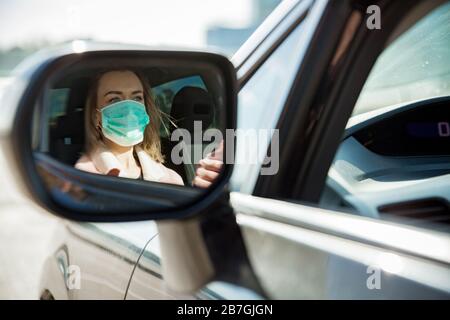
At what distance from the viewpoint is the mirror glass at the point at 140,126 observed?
1.80m

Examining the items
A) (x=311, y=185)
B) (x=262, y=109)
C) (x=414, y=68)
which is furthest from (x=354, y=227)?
(x=414, y=68)

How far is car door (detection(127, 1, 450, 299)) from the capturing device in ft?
4.15

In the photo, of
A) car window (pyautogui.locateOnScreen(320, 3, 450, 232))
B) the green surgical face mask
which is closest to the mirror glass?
the green surgical face mask

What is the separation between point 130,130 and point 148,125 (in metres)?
0.06

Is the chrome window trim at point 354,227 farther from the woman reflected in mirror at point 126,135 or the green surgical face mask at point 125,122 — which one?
the green surgical face mask at point 125,122

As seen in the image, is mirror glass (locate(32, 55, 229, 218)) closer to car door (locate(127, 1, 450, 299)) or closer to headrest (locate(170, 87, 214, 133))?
headrest (locate(170, 87, 214, 133))

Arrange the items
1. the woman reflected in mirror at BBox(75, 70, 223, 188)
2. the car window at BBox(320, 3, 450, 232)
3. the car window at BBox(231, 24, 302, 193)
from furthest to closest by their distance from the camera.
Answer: the woman reflected in mirror at BBox(75, 70, 223, 188)
the car window at BBox(231, 24, 302, 193)
the car window at BBox(320, 3, 450, 232)

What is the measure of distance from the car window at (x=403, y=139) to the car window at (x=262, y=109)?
0.67ft

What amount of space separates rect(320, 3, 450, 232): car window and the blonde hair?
54 cm

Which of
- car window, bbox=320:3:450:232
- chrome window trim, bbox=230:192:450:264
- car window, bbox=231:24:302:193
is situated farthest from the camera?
car window, bbox=231:24:302:193

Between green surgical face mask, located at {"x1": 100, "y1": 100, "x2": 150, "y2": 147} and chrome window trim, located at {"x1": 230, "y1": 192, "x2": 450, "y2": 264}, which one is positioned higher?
green surgical face mask, located at {"x1": 100, "y1": 100, "x2": 150, "y2": 147}

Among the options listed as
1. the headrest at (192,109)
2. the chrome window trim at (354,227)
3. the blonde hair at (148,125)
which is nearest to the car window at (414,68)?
the chrome window trim at (354,227)

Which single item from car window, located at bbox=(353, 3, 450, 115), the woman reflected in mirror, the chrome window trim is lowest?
the chrome window trim
